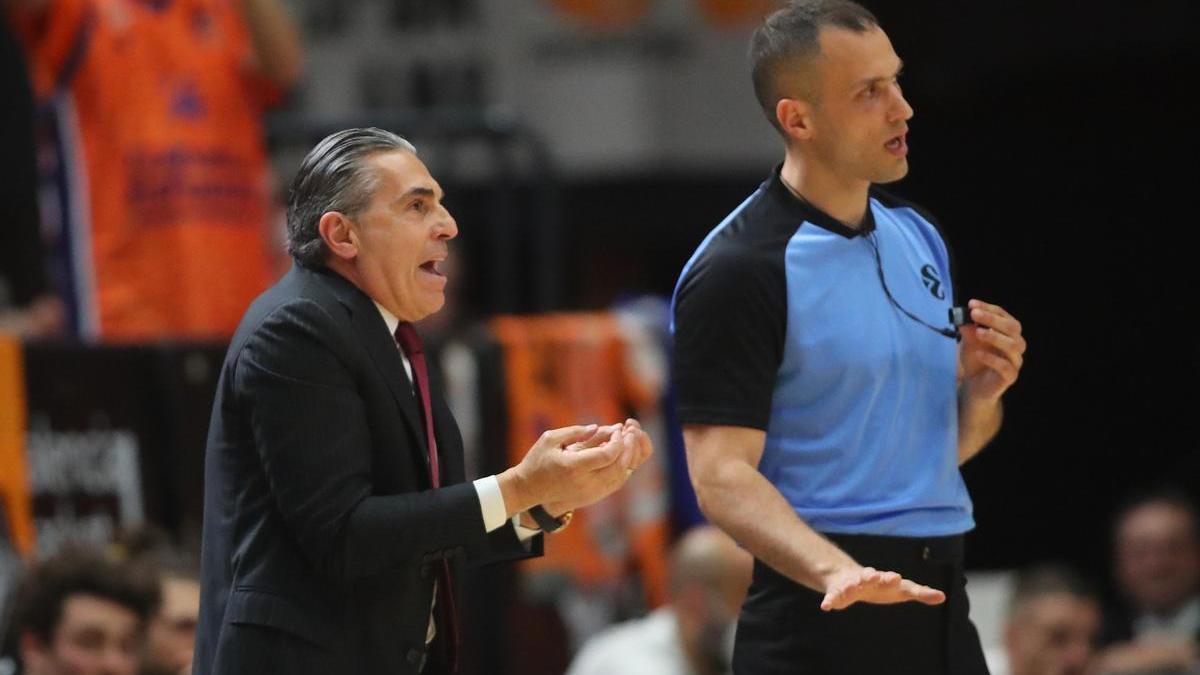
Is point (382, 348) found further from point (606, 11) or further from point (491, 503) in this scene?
point (606, 11)

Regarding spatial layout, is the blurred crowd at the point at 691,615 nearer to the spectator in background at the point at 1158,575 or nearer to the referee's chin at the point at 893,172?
the spectator in background at the point at 1158,575

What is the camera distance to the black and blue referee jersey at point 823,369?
3.39 metres

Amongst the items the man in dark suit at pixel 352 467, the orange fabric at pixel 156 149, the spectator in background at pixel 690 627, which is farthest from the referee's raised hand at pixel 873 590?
the orange fabric at pixel 156 149

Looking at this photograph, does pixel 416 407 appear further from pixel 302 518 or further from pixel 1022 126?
pixel 1022 126

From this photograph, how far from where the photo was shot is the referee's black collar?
3461 mm

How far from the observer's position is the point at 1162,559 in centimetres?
752

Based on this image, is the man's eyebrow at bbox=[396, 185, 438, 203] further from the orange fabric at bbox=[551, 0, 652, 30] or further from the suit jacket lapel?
the orange fabric at bbox=[551, 0, 652, 30]

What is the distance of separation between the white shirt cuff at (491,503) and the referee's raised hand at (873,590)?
1.63ft

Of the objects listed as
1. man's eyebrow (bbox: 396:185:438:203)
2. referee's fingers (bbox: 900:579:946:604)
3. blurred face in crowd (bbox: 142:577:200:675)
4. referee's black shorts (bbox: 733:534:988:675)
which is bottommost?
blurred face in crowd (bbox: 142:577:200:675)

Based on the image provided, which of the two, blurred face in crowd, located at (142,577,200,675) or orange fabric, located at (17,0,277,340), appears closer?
blurred face in crowd, located at (142,577,200,675)

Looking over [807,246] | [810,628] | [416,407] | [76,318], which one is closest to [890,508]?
[810,628]

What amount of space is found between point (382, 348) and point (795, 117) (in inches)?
31.0

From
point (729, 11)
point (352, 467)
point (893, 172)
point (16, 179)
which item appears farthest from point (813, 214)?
point (729, 11)

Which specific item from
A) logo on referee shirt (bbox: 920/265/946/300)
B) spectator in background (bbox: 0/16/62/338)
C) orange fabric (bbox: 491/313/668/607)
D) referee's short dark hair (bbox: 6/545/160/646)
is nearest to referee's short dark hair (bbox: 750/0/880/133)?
logo on referee shirt (bbox: 920/265/946/300)
